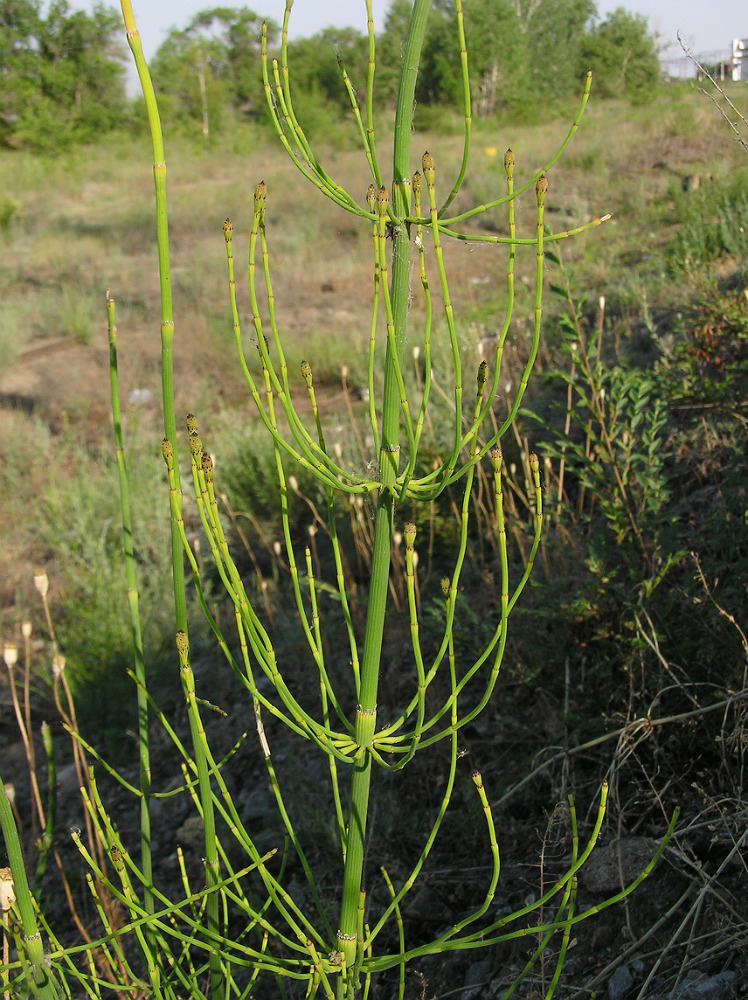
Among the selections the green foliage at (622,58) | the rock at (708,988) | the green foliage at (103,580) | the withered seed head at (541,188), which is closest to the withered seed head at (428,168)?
the withered seed head at (541,188)

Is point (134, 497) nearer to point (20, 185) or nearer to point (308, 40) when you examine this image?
point (20, 185)

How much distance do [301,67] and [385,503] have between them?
2968 centimetres

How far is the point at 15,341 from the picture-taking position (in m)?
7.31

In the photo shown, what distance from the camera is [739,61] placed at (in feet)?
8.59

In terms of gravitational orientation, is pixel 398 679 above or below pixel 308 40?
below

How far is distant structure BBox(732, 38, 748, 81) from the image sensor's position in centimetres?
240

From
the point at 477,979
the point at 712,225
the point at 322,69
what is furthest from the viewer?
the point at 322,69

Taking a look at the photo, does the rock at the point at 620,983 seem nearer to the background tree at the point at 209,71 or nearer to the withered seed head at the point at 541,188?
the withered seed head at the point at 541,188

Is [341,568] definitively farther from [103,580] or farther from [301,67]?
[301,67]

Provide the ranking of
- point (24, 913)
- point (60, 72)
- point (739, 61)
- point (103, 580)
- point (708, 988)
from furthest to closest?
point (60, 72) → point (103, 580) → point (739, 61) → point (708, 988) → point (24, 913)

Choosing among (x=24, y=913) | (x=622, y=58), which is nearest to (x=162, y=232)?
(x=24, y=913)

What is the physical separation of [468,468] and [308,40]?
114 feet

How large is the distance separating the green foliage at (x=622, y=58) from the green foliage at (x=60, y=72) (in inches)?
542

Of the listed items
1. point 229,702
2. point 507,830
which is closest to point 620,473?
point 507,830
